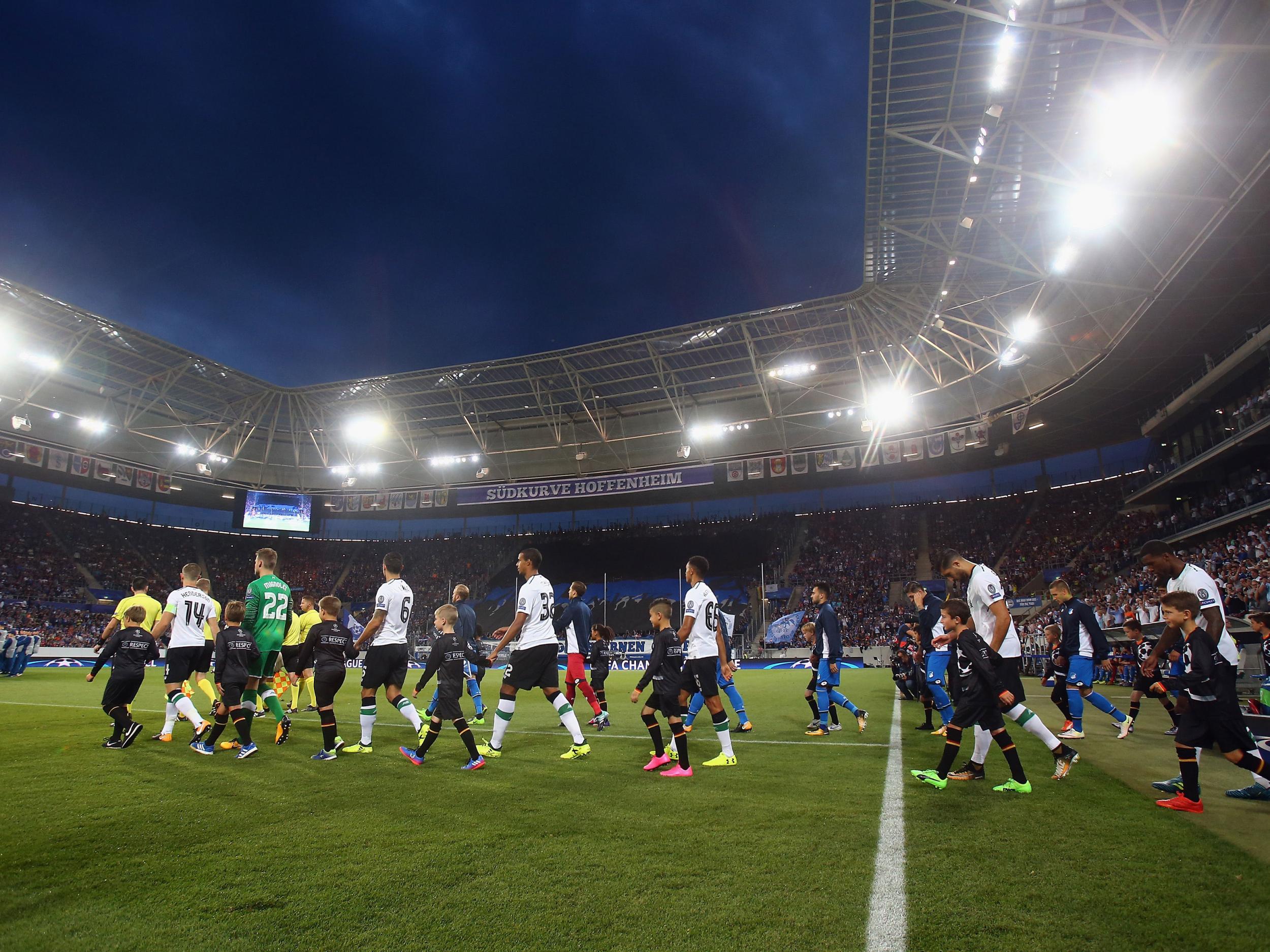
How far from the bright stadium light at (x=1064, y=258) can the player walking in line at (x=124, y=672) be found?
23.3 meters

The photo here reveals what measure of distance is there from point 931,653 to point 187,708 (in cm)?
978

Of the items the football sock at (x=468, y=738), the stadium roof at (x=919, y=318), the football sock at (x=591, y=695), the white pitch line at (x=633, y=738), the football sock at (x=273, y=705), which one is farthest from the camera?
the stadium roof at (x=919, y=318)

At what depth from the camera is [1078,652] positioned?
9.48 m

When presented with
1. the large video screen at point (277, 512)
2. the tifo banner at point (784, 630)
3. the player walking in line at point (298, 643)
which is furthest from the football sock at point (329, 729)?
the large video screen at point (277, 512)

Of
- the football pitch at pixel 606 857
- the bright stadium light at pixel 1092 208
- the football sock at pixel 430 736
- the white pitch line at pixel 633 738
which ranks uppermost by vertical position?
the bright stadium light at pixel 1092 208

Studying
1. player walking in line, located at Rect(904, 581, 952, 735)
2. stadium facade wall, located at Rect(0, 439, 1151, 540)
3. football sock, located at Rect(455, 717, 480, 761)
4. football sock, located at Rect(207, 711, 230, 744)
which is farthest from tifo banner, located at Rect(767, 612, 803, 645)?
football sock, located at Rect(207, 711, 230, 744)

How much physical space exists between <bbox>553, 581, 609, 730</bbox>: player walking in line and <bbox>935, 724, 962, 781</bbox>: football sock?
5.38m

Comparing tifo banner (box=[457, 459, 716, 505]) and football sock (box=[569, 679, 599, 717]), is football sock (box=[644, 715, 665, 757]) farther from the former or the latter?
tifo banner (box=[457, 459, 716, 505])

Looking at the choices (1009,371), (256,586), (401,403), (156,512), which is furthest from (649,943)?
(156,512)

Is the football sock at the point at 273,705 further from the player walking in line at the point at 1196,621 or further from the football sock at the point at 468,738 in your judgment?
the player walking in line at the point at 1196,621

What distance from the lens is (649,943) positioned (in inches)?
117

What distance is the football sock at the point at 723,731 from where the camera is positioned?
24.0ft

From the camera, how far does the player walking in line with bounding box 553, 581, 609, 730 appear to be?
10305mm

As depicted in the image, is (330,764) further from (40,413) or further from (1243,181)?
(40,413)
